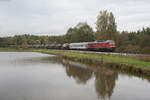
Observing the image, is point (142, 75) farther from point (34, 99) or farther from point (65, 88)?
point (34, 99)

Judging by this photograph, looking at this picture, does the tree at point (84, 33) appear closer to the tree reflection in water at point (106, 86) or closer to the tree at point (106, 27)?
the tree at point (106, 27)

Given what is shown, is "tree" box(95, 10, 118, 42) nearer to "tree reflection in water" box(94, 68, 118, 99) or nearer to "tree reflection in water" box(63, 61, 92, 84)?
"tree reflection in water" box(63, 61, 92, 84)

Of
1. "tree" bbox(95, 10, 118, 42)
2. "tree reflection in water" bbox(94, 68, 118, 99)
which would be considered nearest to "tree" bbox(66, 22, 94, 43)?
"tree" bbox(95, 10, 118, 42)

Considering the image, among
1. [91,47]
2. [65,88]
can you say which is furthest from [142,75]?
[91,47]

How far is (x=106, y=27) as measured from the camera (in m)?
36.8

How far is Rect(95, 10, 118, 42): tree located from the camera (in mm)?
35969

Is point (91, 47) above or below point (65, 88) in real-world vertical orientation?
above

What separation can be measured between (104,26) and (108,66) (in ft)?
58.8

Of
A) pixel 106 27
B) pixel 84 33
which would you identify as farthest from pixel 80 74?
pixel 84 33

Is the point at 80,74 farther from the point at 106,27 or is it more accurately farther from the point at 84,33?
the point at 84,33

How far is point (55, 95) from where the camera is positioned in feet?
36.0

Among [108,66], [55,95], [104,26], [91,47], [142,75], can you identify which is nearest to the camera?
[55,95]

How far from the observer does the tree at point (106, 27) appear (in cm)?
3597

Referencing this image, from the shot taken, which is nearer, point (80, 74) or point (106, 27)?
point (80, 74)
